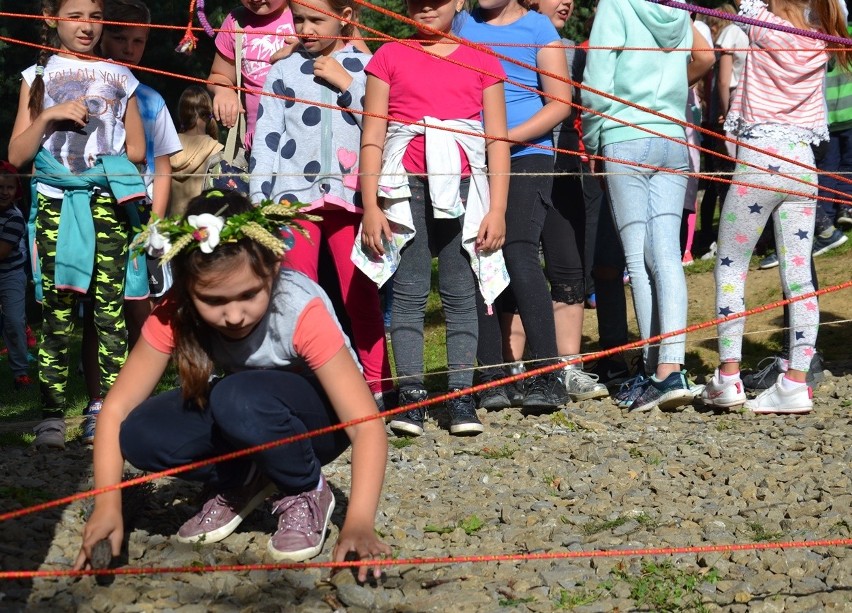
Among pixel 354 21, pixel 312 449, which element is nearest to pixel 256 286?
pixel 312 449

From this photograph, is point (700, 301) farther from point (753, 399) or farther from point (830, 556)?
point (830, 556)

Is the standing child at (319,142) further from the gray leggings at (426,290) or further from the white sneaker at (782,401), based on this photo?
the white sneaker at (782,401)

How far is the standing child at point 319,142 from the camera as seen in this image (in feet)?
14.6

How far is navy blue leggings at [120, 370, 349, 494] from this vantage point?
303 cm

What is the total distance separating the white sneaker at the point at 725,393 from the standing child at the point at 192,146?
2.98m

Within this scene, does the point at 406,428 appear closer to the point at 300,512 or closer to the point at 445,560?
the point at 300,512

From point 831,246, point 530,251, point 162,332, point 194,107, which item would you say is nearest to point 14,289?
point 194,107

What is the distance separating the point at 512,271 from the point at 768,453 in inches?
49.0

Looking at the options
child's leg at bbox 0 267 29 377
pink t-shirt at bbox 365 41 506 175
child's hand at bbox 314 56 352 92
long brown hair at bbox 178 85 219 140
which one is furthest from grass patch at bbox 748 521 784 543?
child's leg at bbox 0 267 29 377

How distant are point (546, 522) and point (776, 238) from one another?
6.18ft

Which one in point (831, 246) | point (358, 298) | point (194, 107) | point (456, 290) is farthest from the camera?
point (831, 246)

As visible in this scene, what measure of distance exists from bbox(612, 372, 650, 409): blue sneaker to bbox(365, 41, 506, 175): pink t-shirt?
4.15 ft

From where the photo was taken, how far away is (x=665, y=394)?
482cm

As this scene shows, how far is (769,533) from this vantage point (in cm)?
337
